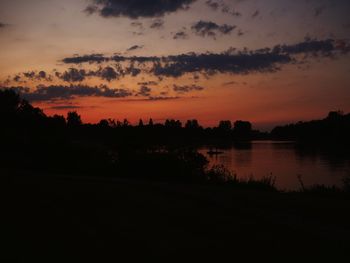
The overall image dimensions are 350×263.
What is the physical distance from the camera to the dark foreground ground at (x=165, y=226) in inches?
265

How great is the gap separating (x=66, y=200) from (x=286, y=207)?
5.34 m

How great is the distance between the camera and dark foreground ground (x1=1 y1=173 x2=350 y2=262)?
265 inches

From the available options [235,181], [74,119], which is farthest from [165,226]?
[74,119]

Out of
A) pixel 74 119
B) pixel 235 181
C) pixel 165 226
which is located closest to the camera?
pixel 165 226

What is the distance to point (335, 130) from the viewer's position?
127 metres

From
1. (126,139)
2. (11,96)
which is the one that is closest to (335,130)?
(11,96)

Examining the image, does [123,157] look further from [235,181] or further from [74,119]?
[74,119]

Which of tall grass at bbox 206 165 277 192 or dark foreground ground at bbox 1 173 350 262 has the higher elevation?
dark foreground ground at bbox 1 173 350 262

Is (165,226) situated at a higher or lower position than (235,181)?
higher

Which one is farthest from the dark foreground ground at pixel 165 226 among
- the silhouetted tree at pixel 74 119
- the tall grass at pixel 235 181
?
the silhouetted tree at pixel 74 119

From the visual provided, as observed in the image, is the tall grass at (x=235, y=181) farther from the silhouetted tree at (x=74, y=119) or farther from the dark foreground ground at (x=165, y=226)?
the silhouetted tree at (x=74, y=119)

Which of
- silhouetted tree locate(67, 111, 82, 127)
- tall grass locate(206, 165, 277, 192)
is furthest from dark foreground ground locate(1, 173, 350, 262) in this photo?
silhouetted tree locate(67, 111, 82, 127)

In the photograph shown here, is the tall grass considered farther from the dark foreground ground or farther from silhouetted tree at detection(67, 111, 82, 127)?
silhouetted tree at detection(67, 111, 82, 127)

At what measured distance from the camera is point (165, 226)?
26.9 feet
